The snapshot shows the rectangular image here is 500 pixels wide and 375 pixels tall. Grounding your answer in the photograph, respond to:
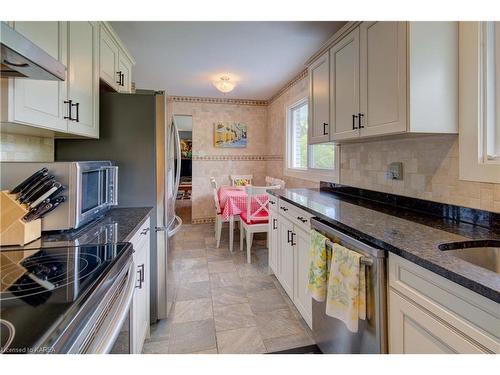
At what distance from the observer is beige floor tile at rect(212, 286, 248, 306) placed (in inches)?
87.0

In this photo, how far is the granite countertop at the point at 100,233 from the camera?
112 centimetres

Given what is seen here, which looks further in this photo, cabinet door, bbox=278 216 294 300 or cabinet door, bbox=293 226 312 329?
cabinet door, bbox=278 216 294 300

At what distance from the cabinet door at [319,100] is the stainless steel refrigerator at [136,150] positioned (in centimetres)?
134

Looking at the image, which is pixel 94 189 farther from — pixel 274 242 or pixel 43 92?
pixel 274 242

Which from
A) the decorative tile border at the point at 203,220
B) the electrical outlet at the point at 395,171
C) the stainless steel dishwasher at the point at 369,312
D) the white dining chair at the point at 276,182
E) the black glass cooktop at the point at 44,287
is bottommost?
the decorative tile border at the point at 203,220

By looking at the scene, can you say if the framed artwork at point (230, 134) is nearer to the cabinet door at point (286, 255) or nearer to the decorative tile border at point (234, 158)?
the decorative tile border at point (234, 158)

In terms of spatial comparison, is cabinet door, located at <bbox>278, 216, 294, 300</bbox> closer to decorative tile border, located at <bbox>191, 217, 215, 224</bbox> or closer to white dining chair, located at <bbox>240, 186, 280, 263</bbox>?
white dining chair, located at <bbox>240, 186, 280, 263</bbox>

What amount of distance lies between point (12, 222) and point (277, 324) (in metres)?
1.73

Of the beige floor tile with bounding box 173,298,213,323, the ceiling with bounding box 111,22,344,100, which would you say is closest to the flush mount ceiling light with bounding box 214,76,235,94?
the ceiling with bounding box 111,22,344,100

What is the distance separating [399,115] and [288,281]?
1476mm

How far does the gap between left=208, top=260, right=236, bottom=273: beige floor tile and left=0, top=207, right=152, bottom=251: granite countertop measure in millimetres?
1465

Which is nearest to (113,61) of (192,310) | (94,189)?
(94,189)

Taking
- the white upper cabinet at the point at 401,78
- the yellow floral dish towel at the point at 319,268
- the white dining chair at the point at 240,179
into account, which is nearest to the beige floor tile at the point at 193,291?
the yellow floral dish towel at the point at 319,268

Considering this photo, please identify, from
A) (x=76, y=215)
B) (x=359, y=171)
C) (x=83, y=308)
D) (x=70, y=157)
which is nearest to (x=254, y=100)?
(x=359, y=171)
